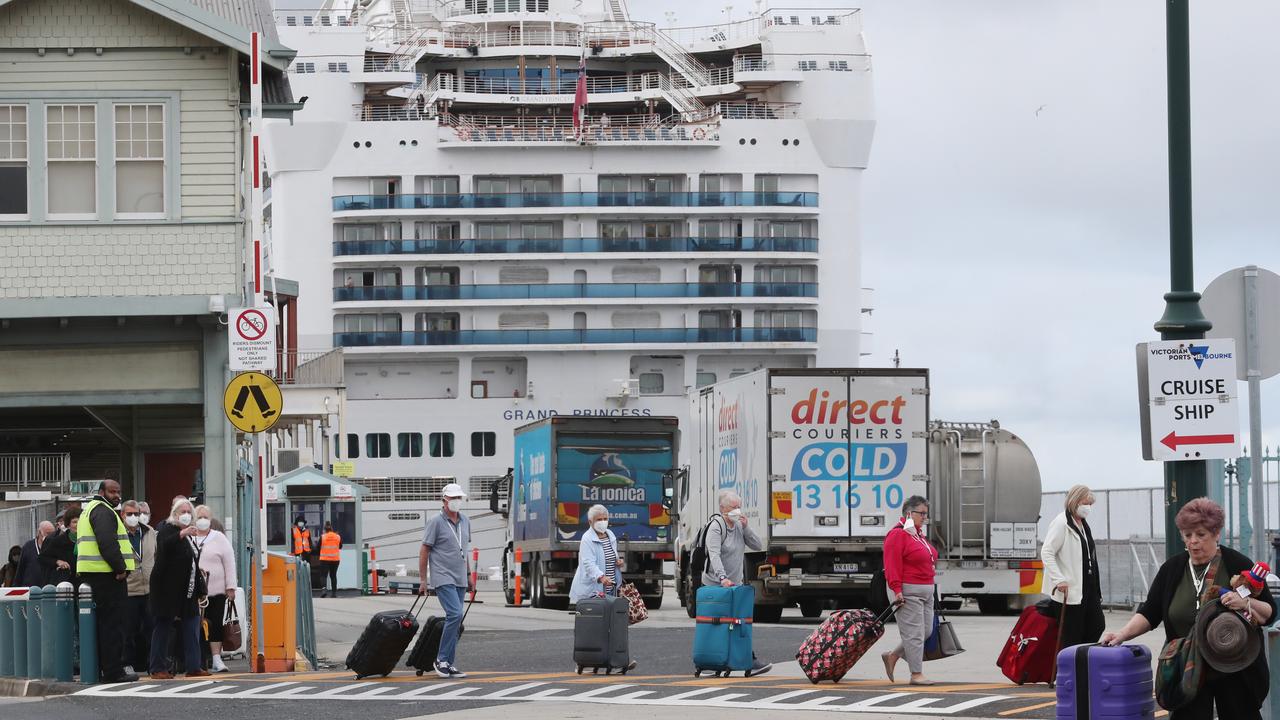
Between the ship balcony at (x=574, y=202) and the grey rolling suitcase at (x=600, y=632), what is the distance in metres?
59.8

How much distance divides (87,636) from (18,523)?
10555 millimetres

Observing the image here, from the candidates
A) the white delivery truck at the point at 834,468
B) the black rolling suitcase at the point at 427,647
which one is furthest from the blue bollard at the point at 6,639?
the white delivery truck at the point at 834,468

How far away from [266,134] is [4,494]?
151ft

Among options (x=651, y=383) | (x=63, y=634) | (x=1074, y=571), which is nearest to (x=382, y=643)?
(x=63, y=634)

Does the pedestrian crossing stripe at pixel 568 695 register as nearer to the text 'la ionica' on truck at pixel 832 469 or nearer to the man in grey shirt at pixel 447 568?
the man in grey shirt at pixel 447 568

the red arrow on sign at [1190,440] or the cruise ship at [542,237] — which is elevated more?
the cruise ship at [542,237]

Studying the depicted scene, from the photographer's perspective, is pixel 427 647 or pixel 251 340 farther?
pixel 251 340

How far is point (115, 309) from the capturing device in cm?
2334

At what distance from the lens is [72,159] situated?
77.4 feet

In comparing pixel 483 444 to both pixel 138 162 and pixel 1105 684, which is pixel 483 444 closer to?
pixel 138 162

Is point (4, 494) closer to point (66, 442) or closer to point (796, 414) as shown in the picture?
point (66, 442)

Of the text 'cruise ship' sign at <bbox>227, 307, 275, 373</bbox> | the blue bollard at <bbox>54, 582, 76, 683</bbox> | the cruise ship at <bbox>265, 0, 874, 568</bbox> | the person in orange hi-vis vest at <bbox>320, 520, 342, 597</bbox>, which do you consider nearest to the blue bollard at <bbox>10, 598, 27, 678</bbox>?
the blue bollard at <bbox>54, 582, 76, 683</bbox>

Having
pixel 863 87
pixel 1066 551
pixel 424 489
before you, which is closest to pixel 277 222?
pixel 424 489

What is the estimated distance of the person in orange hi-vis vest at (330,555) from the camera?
43.3m
